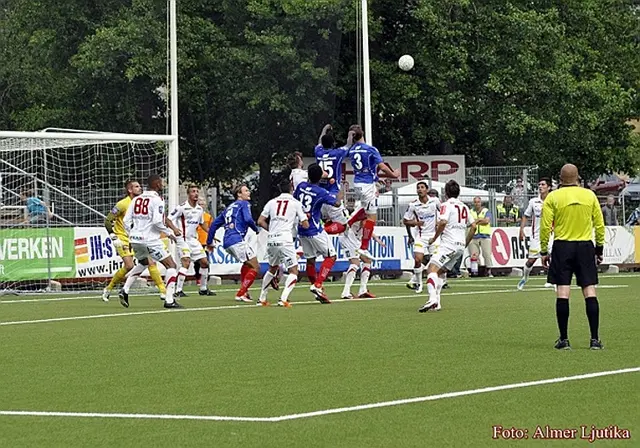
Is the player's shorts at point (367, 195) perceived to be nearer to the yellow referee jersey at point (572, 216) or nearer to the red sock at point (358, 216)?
the red sock at point (358, 216)

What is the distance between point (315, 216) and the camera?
2327 cm

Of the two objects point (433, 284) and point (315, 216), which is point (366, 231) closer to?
point (315, 216)

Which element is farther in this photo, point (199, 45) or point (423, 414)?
point (199, 45)

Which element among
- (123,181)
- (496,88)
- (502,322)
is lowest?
(502,322)

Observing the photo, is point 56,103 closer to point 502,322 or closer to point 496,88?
point 496,88

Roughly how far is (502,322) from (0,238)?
14.0 m

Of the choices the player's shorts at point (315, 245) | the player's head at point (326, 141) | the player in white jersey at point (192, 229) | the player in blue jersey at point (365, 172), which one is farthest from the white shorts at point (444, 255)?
the player in white jersey at point (192, 229)

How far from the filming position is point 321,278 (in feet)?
77.4

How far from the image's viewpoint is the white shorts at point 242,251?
2547 centimetres

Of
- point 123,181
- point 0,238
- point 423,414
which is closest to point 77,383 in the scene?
point 423,414

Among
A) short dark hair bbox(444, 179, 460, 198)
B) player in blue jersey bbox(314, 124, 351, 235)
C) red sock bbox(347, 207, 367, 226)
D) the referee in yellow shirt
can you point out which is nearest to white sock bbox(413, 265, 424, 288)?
red sock bbox(347, 207, 367, 226)

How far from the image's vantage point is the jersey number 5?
23359mm

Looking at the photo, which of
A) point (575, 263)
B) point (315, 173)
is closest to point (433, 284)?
point (315, 173)

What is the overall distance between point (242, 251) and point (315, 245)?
9.02ft
